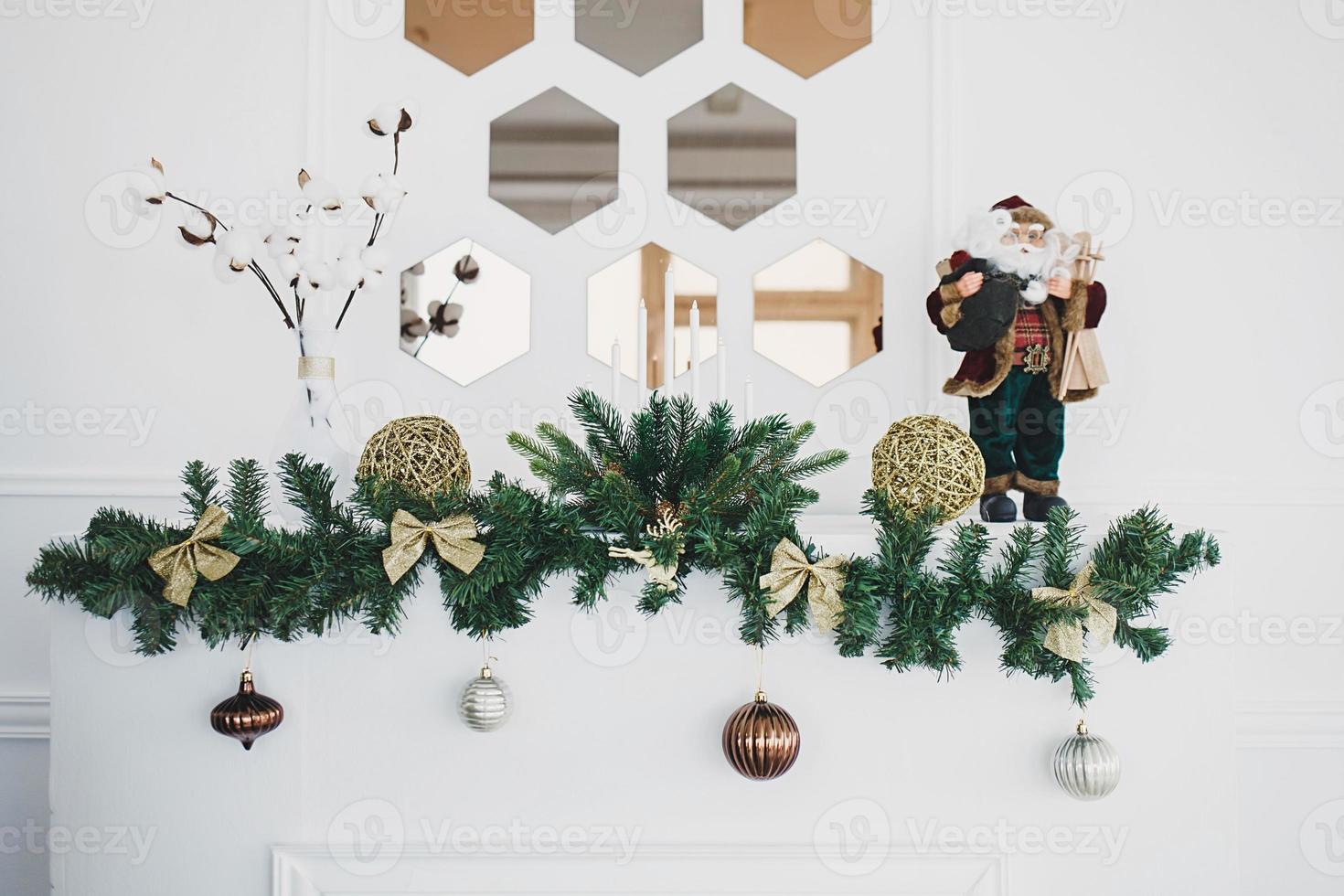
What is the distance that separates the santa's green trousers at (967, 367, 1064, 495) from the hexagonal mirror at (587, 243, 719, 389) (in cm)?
43

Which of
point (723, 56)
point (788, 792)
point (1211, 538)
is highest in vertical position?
point (723, 56)

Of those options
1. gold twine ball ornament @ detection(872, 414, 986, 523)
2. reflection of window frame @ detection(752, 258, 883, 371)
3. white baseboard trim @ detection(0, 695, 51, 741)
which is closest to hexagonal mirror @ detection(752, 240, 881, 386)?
reflection of window frame @ detection(752, 258, 883, 371)

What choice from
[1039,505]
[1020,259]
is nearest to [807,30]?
[1020,259]

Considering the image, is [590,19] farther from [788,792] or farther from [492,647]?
[788,792]

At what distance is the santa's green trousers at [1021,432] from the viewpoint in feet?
3.82

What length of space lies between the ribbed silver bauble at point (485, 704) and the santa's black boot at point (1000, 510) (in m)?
0.60

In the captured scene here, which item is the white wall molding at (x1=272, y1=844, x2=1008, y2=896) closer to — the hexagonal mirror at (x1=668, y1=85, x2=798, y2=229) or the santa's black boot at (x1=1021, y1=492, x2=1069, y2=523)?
the santa's black boot at (x1=1021, y1=492, x2=1069, y2=523)

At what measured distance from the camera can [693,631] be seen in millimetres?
934

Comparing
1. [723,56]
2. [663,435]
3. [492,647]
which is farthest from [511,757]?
[723,56]

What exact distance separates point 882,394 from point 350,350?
0.79m

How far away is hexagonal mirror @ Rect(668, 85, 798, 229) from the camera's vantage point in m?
1.44

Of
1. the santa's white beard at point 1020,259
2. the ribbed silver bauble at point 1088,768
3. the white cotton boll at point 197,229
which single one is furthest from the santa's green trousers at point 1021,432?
the white cotton boll at point 197,229

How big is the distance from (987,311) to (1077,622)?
41 centimetres

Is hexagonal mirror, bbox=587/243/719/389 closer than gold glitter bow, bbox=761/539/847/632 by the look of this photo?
No
